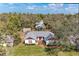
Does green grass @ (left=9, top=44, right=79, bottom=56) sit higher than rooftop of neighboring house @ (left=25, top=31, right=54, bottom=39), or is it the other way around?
rooftop of neighboring house @ (left=25, top=31, right=54, bottom=39)

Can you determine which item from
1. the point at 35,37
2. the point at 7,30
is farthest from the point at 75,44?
the point at 7,30

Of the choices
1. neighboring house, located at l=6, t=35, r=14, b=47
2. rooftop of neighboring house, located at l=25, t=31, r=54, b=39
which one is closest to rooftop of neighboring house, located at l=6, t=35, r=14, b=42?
neighboring house, located at l=6, t=35, r=14, b=47

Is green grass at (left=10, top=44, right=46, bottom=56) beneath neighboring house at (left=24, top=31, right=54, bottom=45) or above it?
beneath

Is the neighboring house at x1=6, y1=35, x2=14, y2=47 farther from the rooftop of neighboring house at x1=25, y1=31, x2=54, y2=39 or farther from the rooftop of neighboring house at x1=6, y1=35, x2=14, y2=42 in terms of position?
the rooftop of neighboring house at x1=25, y1=31, x2=54, y2=39

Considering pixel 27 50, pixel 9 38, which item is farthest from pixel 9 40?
pixel 27 50

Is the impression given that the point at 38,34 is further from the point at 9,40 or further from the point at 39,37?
the point at 9,40

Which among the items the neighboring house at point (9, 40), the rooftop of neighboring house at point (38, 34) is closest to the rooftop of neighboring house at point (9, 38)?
the neighboring house at point (9, 40)

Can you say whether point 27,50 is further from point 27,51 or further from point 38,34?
point 38,34

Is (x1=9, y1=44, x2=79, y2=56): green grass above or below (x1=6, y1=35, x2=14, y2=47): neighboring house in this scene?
below

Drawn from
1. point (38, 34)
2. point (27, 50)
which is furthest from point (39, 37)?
point (27, 50)

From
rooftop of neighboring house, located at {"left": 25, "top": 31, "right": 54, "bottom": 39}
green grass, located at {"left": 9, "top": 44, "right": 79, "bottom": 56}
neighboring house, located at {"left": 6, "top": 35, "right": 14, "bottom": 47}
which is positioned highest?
rooftop of neighboring house, located at {"left": 25, "top": 31, "right": 54, "bottom": 39}

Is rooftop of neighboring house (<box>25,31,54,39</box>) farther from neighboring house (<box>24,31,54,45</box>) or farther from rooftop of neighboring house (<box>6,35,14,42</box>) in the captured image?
rooftop of neighboring house (<box>6,35,14,42</box>)

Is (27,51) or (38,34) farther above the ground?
(38,34)
